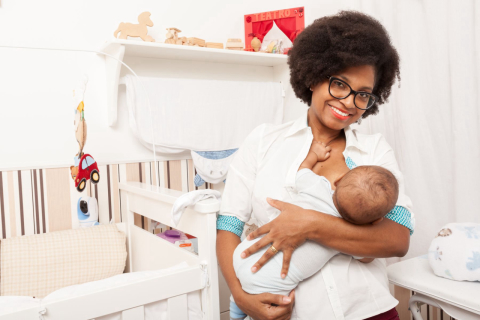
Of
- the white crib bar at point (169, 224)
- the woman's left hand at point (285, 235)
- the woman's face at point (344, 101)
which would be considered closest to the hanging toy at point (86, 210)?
the white crib bar at point (169, 224)

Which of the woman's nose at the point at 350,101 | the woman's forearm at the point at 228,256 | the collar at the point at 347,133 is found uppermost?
the woman's nose at the point at 350,101

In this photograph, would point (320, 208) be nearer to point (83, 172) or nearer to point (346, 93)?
point (346, 93)

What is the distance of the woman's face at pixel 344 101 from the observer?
979 mm

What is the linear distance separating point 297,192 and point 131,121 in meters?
0.91

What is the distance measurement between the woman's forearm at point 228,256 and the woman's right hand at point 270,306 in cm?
5

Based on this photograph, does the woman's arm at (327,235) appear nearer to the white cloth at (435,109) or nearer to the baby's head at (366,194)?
the baby's head at (366,194)

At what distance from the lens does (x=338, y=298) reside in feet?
2.85

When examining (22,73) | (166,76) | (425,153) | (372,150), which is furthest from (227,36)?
(372,150)

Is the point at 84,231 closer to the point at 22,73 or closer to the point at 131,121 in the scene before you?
the point at 131,121

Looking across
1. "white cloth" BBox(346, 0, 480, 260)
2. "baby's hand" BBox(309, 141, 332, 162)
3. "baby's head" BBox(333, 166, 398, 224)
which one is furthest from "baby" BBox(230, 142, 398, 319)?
"white cloth" BBox(346, 0, 480, 260)

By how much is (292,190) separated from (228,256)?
229 mm

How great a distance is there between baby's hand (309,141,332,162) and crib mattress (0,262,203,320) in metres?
0.46

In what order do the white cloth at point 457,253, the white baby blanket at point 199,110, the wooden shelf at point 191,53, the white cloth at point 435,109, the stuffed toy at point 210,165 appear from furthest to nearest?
1. the stuffed toy at point 210,165
2. the white baby blanket at point 199,110
3. the wooden shelf at point 191,53
4. the white cloth at point 435,109
5. the white cloth at point 457,253

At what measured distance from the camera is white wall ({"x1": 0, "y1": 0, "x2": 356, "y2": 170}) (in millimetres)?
1461
